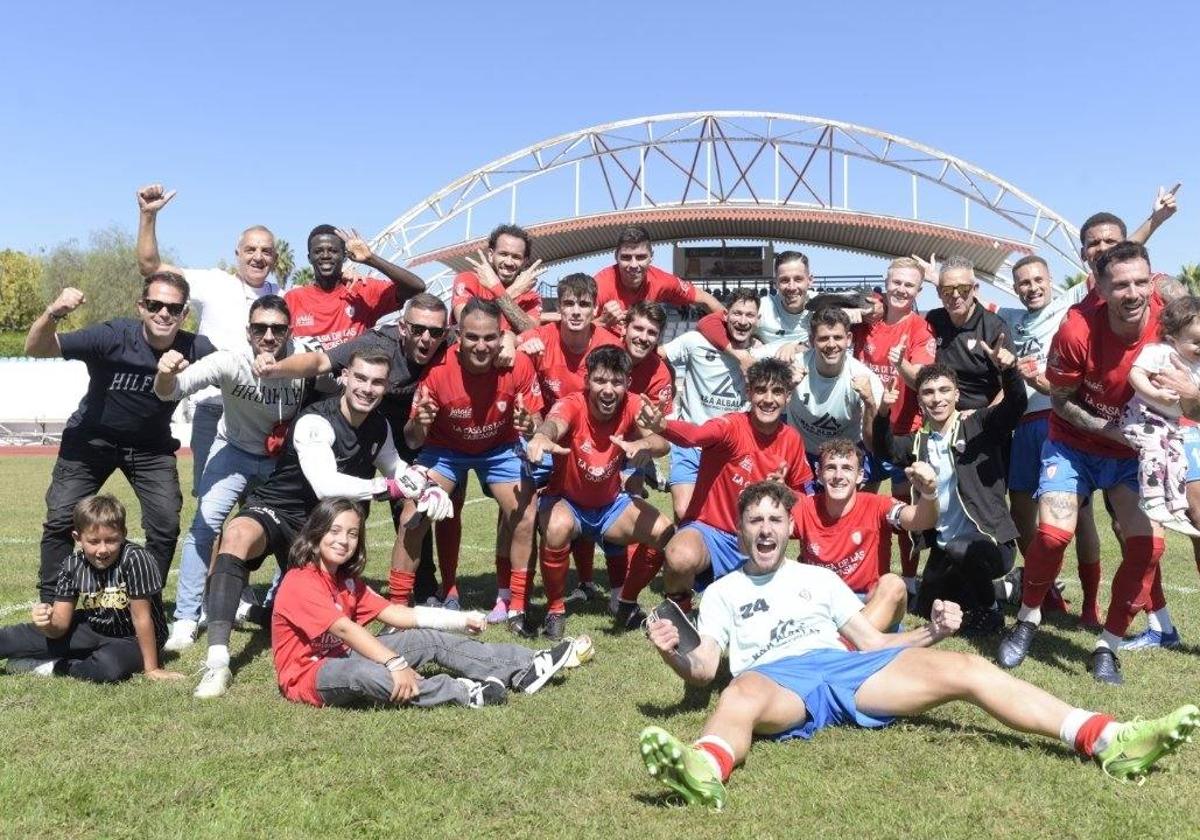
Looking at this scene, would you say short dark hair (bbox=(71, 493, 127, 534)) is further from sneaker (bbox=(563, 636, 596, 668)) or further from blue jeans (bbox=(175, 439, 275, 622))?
sneaker (bbox=(563, 636, 596, 668))

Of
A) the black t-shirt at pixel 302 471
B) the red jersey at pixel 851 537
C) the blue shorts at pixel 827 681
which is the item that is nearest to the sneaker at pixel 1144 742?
the blue shorts at pixel 827 681

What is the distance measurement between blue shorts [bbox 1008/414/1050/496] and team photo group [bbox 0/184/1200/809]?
0.02 metres

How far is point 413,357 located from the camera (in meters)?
6.41

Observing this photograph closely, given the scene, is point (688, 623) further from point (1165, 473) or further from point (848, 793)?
point (1165, 473)

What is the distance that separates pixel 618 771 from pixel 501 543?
3.15m

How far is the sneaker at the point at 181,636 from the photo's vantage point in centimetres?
578

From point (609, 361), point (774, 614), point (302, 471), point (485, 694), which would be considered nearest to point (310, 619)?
point (485, 694)

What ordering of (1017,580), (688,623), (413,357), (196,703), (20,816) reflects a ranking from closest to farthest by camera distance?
(20,816) < (688,623) < (196,703) < (413,357) < (1017,580)

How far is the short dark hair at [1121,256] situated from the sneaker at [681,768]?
3455 mm

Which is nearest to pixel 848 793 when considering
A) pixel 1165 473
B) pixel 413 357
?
pixel 1165 473

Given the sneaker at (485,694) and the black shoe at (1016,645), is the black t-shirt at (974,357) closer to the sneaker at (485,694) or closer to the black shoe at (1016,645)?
the black shoe at (1016,645)

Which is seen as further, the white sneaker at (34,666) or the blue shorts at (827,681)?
the white sneaker at (34,666)

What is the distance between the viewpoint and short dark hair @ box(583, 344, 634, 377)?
6.00m

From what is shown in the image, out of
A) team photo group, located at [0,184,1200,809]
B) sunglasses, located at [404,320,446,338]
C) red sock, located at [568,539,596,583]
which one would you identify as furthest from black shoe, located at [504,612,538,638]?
sunglasses, located at [404,320,446,338]
